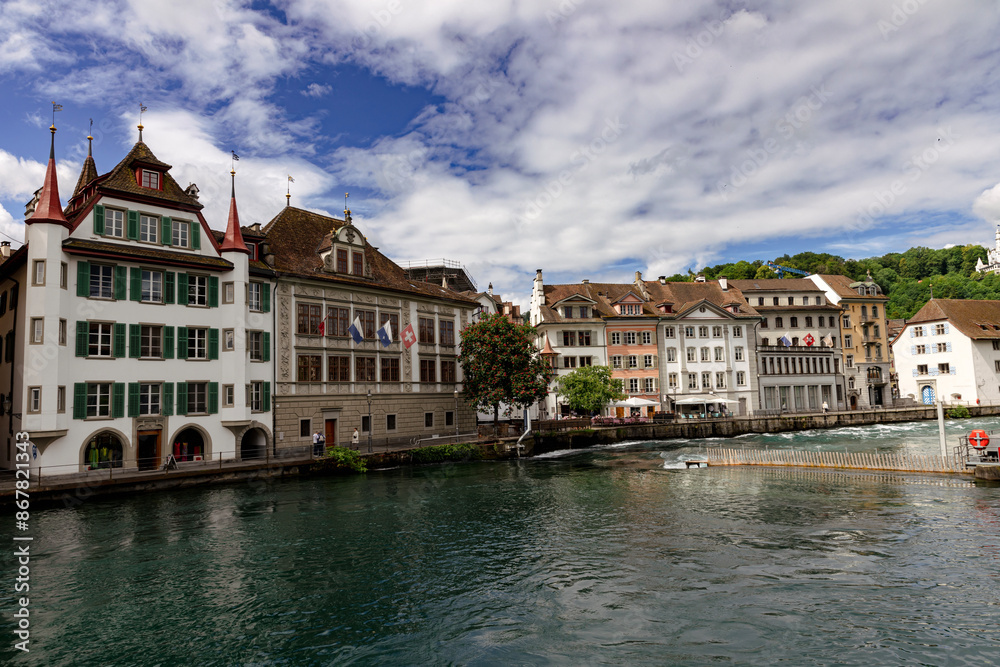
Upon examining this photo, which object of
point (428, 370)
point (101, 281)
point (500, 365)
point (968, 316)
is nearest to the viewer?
point (101, 281)

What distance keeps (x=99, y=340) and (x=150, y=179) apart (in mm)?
9386

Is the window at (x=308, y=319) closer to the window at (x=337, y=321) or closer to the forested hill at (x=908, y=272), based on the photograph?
the window at (x=337, y=321)

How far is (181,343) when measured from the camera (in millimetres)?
32094

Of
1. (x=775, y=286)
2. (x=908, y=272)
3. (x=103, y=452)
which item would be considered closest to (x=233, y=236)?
(x=103, y=452)

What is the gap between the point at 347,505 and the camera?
2506 centimetres

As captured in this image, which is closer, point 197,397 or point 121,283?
point 121,283

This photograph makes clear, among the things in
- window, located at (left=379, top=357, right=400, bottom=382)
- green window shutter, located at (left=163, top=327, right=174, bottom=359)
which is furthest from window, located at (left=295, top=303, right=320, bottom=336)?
green window shutter, located at (left=163, top=327, right=174, bottom=359)

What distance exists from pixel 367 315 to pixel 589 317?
29013 millimetres

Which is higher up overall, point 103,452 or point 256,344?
point 256,344

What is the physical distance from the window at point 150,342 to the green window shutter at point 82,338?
2.40 m

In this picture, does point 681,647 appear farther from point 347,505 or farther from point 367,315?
point 367,315

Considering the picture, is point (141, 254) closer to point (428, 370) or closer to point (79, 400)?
point (79, 400)

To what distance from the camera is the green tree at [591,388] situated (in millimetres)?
52906

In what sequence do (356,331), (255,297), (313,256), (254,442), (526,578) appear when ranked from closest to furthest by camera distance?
(526,578), (255,297), (254,442), (356,331), (313,256)
